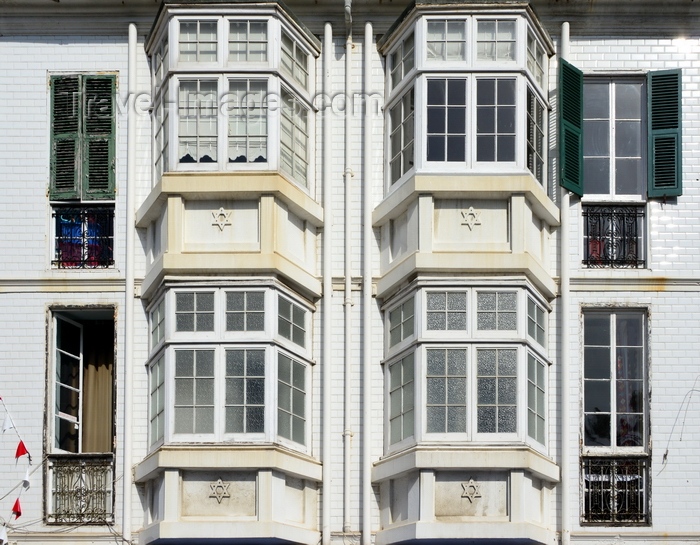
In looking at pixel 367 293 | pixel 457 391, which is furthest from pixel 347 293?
pixel 457 391

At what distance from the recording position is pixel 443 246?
942 inches

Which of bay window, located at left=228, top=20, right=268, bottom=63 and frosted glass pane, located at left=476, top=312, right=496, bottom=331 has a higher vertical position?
bay window, located at left=228, top=20, right=268, bottom=63

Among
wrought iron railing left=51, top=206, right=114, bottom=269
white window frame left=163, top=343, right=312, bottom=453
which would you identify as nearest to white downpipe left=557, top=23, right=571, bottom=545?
white window frame left=163, top=343, right=312, bottom=453

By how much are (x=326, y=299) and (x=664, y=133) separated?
555 cm

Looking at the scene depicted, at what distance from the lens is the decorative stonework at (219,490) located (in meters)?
23.2

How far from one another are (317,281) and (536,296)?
3.16 metres

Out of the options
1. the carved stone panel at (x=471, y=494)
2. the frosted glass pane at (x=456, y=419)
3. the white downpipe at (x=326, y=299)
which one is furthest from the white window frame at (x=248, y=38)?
the carved stone panel at (x=471, y=494)

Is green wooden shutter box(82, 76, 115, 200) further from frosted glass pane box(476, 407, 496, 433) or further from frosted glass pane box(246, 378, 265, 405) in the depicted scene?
frosted glass pane box(476, 407, 496, 433)

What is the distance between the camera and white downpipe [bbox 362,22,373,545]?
939 inches

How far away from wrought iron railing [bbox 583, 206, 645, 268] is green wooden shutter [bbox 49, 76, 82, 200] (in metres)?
7.55

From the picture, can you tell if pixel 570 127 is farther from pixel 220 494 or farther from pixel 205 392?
pixel 220 494

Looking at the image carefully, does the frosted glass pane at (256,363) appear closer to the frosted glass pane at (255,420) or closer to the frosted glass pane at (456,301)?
the frosted glass pane at (255,420)

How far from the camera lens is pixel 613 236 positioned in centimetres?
2503

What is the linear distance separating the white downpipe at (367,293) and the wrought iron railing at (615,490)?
3043 millimetres
